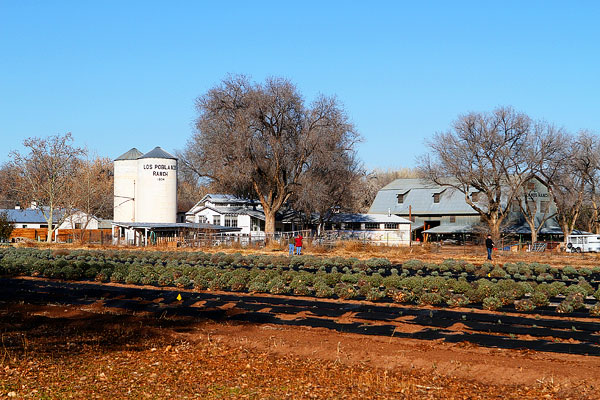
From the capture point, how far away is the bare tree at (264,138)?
55.7 m

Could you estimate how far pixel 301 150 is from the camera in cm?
5650

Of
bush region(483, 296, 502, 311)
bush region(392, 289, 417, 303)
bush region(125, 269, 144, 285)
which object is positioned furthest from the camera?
bush region(125, 269, 144, 285)

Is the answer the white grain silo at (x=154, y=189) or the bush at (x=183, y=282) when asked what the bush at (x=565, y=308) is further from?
the white grain silo at (x=154, y=189)

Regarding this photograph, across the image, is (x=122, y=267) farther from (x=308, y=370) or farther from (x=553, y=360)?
(x=553, y=360)

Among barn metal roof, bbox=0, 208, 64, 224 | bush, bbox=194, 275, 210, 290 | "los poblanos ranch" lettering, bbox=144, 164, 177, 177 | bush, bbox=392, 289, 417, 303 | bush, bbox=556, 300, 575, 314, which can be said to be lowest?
bush, bbox=556, 300, 575, 314

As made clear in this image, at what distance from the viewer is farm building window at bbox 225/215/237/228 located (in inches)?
2544

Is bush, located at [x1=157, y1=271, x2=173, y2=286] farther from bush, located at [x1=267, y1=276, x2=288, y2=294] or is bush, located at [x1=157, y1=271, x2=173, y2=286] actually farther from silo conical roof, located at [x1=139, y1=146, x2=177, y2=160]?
silo conical roof, located at [x1=139, y1=146, x2=177, y2=160]

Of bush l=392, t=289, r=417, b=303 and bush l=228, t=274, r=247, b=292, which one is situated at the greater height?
bush l=228, t=274, r=247, b=292

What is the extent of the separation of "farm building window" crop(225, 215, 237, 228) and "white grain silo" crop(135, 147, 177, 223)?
803 centimetres

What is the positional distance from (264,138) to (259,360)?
46204 millimetres

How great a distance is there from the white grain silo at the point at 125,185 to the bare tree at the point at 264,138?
699 centimetres

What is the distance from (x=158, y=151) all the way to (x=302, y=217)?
17688mm

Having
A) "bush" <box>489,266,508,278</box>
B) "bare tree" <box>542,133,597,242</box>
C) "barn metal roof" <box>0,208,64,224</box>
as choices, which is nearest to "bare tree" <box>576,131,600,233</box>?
"bare tree" <box>542,133,597,242</box>

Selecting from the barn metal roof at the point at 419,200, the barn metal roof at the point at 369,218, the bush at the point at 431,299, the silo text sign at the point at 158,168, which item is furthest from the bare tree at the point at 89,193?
the bush at the point at 431,299
